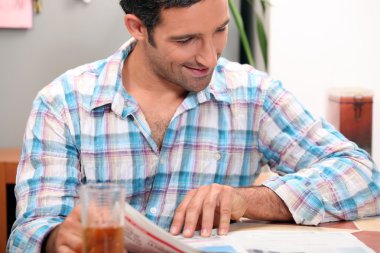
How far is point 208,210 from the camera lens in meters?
1.44

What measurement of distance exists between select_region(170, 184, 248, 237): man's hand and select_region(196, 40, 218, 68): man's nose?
1.07 feet

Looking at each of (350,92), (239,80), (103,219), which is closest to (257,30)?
(350,92)

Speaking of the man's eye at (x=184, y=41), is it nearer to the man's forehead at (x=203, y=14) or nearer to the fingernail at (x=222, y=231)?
the man's forehead at (x=203, y=14)

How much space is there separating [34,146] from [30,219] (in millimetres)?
197

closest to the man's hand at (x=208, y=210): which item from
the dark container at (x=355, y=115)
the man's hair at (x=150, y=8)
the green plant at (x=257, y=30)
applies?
the man's hair at (x=150, y=8)

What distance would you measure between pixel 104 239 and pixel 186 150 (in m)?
0.85

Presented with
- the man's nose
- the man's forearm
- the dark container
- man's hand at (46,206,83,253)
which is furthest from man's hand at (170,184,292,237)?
the dark container

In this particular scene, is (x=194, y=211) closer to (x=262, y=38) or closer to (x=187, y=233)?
(x=187, y=233)

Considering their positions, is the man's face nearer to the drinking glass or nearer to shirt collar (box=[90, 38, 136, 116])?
shirt collar (box=[90, 38, 136, 116])

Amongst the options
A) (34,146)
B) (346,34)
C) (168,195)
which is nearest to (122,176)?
(168,195)

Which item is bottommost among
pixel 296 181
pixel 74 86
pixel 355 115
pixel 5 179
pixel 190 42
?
pixel 5 179

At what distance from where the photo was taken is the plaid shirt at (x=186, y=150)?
5.26 ft

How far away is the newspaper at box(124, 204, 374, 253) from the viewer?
1.11 metres

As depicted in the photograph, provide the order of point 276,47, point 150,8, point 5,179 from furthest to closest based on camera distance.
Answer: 1. point 276,47
2. point 5,179
3. point 150,8
